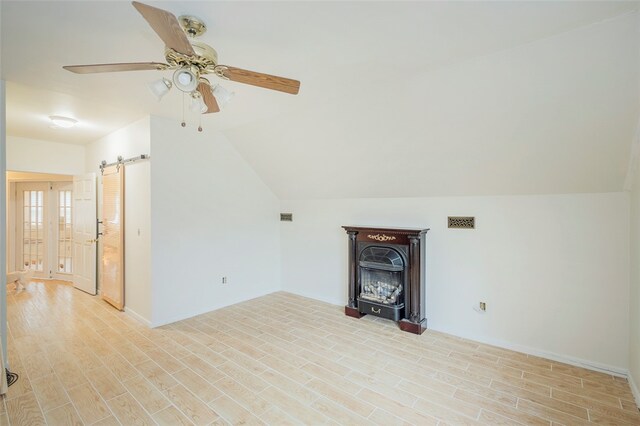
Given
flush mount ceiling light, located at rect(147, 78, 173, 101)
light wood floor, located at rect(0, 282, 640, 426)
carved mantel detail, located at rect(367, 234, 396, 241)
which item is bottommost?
light wood floor, located at rect(0, 282, 640, 426)

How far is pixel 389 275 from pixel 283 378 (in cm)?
190

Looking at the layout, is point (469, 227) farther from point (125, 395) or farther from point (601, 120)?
point (125, 395)

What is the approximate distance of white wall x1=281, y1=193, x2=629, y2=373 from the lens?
271cm

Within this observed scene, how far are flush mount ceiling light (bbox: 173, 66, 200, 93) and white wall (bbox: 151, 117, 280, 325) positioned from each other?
7.24ft

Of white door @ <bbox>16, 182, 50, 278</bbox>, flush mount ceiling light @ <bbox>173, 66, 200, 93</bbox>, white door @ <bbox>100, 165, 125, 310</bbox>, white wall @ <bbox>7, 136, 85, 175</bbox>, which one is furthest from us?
white door @ <bbox>16, 182, 50, 278</bbox>

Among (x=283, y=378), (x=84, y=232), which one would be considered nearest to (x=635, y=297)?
(x=283, y=378)

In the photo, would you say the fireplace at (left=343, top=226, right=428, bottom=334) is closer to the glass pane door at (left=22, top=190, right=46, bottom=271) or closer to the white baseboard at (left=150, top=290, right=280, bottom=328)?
the white baseboard at (left=150, top=290, right=280, bottom=328)

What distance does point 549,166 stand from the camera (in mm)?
2756

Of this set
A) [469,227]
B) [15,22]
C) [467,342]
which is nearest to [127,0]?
[15,22]

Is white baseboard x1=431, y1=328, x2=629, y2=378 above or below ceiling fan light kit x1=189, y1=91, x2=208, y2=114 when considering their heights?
below

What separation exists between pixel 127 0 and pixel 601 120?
3.34 meters

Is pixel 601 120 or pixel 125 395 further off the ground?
pixel 601 120

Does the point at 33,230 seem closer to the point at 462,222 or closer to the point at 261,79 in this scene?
the point at 261,79

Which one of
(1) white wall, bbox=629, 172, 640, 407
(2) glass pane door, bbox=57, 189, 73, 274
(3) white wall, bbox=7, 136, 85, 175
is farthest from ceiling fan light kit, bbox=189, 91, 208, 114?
(2) glass pane door, bbox=57, 189, 73, 274
